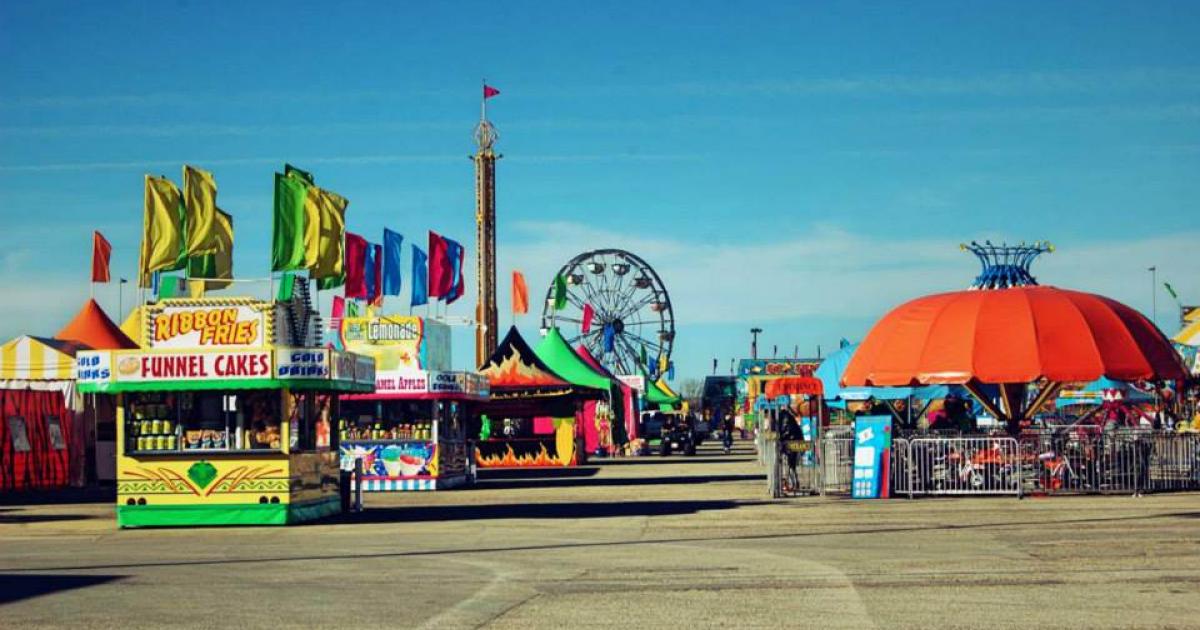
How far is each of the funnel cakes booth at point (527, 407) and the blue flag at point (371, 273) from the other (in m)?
8.89

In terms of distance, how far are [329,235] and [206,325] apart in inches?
173

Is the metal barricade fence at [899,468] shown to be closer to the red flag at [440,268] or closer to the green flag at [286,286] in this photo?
the green flag at [286,286]

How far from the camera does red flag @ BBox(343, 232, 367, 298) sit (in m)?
38.8

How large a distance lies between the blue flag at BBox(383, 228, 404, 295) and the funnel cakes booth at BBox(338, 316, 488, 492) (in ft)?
12.0

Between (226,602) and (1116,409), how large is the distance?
119ft

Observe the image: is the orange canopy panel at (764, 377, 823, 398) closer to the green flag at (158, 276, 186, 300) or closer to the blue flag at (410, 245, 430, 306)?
the blue flag at (410, 245, 430, 306)

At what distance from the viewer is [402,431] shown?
36219 millimetres

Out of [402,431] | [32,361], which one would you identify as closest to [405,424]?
[402,431]

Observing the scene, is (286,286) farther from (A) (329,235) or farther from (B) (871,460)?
(B) (871,460)

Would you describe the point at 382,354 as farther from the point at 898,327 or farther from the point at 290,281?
the point at 898,327

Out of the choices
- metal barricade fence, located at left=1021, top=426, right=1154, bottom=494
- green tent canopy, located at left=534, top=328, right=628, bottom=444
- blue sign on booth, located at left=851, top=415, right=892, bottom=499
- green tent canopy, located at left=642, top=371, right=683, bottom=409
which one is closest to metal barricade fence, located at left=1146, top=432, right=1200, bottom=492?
metal barricade fence, located at left=1021, top=426, right=1154, bottom=494

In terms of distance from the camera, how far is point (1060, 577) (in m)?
14.8

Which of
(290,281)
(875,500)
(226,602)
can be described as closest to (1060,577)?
(226,602)

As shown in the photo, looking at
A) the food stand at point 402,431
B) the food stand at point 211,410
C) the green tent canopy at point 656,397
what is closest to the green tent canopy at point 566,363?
the food stand at point 402,431
